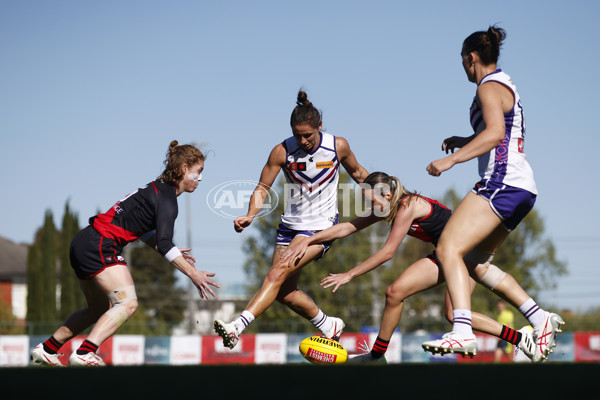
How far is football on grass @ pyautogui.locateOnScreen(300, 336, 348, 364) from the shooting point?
7055 millimetres

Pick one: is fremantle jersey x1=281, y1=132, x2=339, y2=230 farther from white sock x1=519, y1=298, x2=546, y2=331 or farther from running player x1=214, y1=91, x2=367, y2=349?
white sock x1=519, y1=298, x2=546, y2=331

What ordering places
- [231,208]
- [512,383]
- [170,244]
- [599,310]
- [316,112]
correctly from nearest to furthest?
[512,383] < [170,244] < [316,112] < [231,208] < [599,310]

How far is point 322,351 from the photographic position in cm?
707

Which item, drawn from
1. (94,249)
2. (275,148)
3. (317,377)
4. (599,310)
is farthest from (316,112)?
(599,310)

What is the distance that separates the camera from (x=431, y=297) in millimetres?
69438

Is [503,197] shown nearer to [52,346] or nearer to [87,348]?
[87,348]

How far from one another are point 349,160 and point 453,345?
9.95 ft

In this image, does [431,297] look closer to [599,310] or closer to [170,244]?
[599,310]

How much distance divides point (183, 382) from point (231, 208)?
6.19m

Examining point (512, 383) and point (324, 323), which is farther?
point (324, 323)

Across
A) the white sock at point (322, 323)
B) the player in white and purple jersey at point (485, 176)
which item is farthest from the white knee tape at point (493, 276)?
the white sock at point (322, 323)

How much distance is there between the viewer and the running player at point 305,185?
7145mm

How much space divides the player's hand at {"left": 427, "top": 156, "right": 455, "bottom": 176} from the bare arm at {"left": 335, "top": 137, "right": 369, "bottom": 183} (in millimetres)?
2558

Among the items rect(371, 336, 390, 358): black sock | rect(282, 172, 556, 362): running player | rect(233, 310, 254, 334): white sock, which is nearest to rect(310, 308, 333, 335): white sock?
rect(282, 172, 556, 362): running player
